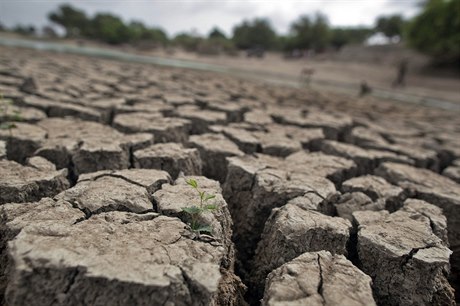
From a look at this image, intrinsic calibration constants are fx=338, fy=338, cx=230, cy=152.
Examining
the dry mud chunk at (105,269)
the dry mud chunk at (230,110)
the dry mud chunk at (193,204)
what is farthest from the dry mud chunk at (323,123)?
the dry mud chunk at (105,269)

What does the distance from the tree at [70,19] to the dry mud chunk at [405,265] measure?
4649cm

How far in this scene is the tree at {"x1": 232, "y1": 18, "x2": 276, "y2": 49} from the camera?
38825 millimetres

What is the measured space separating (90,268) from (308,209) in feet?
3.11

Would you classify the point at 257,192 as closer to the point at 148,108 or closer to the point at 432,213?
the point at 432,213

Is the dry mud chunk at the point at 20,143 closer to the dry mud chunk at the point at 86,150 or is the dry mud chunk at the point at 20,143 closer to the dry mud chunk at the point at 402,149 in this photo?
the dry mud chunk at the point at 86,150

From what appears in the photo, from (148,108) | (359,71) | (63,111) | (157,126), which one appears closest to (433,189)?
(157,126)

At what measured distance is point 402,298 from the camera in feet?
3.96

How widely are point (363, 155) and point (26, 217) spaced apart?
7.09 ft

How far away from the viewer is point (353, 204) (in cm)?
171

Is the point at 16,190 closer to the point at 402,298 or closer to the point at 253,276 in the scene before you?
the point at 253,276

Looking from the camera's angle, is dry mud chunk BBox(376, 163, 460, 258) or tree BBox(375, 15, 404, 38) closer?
dry mud chunk BBox(376, 163, 460, 258)

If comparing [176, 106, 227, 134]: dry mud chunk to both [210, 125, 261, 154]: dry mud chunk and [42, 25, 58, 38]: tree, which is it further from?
[42, 25, 58, 38]: tree

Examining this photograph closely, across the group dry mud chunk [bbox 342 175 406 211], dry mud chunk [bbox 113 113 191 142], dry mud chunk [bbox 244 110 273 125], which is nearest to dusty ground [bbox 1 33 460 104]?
dry mud chunk [bbox 244 110 273 125]

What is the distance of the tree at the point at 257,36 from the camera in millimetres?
38825
